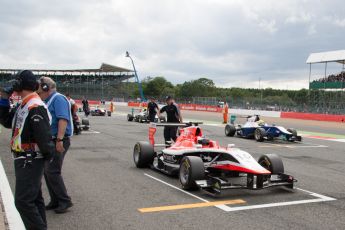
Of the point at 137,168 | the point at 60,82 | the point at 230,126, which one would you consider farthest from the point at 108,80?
the point at 137,168

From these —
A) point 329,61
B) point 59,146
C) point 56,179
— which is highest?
point 329,61

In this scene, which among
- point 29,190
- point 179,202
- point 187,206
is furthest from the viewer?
point 179,202

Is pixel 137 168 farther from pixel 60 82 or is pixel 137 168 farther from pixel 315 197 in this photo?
pixel 60 82

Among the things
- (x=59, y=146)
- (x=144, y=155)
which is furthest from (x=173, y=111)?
(x=59, y=146)

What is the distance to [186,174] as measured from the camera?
781cm

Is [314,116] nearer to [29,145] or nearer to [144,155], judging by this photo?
[144,155]

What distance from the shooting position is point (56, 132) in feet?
19.7

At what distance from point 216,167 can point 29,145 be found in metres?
4.46

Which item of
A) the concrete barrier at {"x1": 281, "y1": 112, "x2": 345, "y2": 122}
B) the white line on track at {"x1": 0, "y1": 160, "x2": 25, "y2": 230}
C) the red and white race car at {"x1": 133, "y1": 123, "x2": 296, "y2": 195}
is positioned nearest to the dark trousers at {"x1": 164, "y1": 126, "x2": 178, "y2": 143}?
the red and white race car at {"x1": 133, "y1": 123, "x2": 296, "y2": 195}

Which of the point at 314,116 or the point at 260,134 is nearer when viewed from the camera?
the point at 260,134

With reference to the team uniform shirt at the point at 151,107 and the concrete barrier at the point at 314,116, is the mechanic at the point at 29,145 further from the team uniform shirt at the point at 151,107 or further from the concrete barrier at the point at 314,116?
the concrete barrier at the point at 314,116

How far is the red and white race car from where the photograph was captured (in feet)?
23.7

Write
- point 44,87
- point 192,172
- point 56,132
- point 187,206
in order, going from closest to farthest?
point 44,87 < point 56,132 < point 187,206 < point 192,172

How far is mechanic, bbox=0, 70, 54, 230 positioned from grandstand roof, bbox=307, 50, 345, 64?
43080 millimetres
